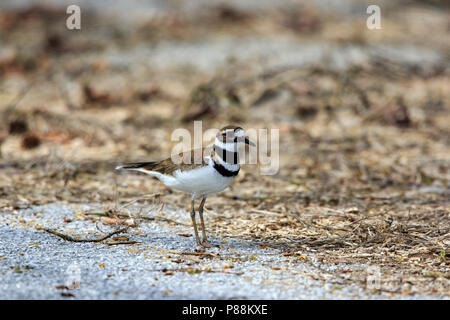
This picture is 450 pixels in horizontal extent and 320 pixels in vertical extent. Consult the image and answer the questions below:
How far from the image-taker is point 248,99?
900 centimetres

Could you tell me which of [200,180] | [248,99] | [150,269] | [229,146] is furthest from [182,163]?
[248,99]

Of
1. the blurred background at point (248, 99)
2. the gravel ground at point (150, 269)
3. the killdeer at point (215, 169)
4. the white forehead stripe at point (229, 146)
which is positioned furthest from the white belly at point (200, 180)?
the blurred background at point (248, 99)

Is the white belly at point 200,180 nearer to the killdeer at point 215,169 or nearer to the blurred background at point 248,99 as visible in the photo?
the killdeer at point 215,169

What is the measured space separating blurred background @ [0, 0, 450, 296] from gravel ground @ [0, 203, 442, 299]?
1.88 feet

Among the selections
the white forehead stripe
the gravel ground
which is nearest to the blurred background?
the gravel ground

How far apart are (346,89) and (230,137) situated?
5320 millimetres

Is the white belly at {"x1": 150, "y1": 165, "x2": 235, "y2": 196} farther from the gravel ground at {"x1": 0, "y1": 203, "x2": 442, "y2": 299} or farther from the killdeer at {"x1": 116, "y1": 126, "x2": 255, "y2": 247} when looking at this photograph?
the gravel ground at {"x1": 0, "y1": 203, "x2": 442, "y2": 299}

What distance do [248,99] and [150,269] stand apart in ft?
18.0

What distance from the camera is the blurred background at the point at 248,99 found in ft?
19.3

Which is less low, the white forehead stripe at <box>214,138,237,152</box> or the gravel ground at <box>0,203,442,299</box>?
the white forehead stripe at <box>214,138,237,152</box>

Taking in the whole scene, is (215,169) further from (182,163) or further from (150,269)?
(150,269)

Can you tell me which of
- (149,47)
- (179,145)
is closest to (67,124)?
(179,145)

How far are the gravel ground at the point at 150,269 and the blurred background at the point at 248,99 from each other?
57 cm

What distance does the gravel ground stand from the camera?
3.47m
